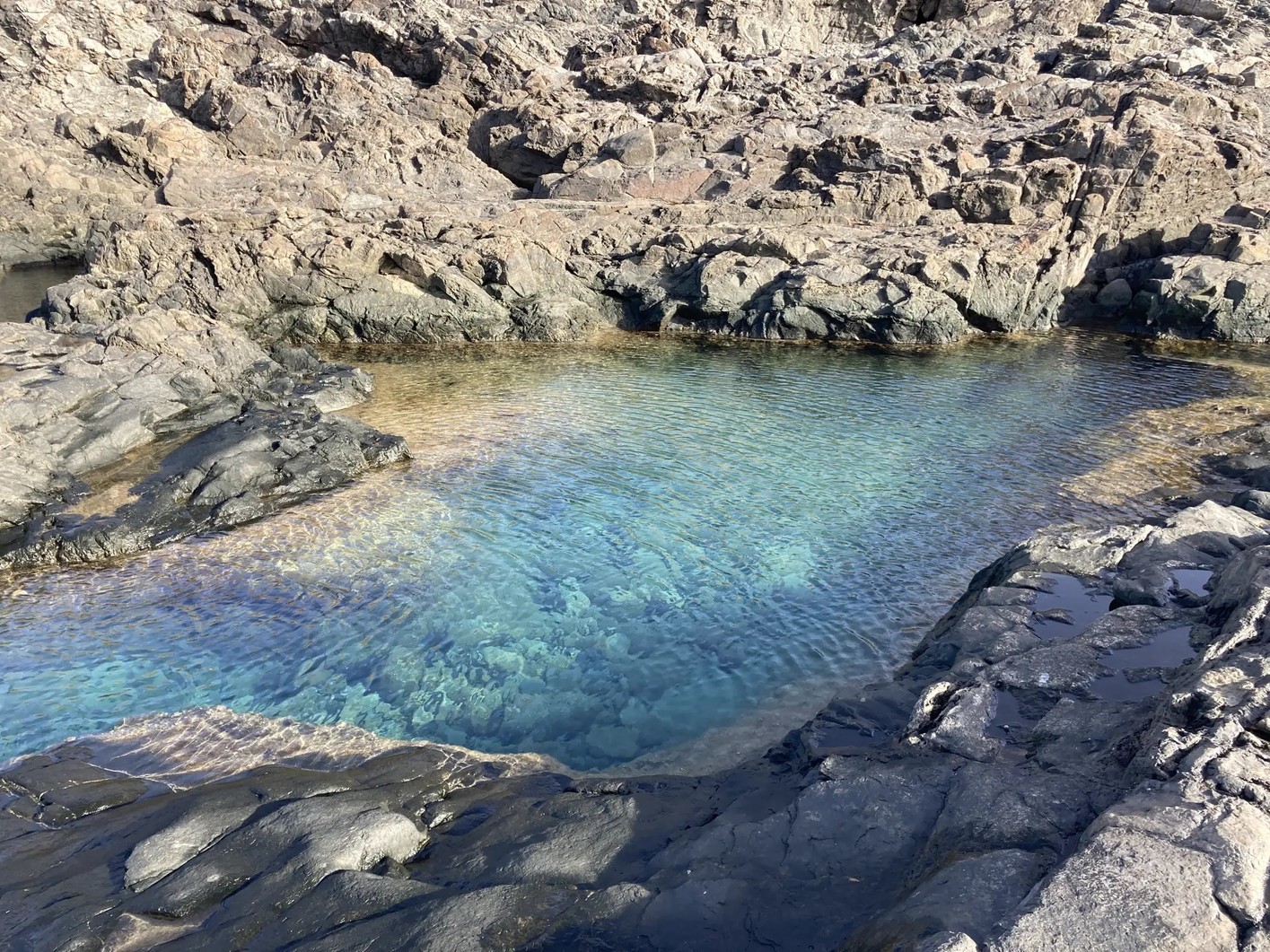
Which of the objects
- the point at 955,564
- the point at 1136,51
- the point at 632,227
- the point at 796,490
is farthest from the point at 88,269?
the point at 1136,51

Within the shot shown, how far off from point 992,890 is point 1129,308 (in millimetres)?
32243

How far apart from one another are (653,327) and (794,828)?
2648 cm

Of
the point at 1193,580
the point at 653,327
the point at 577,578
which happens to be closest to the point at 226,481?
the point at 577,578

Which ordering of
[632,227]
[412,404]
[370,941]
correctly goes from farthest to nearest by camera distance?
[632,227] < [412,404] < [370,941]

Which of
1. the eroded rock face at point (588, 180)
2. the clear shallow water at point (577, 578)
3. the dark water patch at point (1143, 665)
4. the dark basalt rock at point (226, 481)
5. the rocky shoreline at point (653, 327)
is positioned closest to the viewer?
the rocky shoreline at point (653, 327)

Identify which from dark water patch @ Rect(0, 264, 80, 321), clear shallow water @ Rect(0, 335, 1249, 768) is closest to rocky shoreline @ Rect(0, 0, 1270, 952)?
clear shallow water @ Rect(0, 335, 1249, 768)

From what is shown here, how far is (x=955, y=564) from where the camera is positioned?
1312 cm

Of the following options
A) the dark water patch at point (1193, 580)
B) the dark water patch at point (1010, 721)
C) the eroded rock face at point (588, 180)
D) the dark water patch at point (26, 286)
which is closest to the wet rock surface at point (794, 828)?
the dark water patch at point (1010, 721)

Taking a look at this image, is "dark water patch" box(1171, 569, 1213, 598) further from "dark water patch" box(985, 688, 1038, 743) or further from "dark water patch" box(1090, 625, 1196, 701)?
"dark water patch" box(985, 688, 1038, 743)

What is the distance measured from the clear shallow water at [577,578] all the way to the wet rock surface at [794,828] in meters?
1.29

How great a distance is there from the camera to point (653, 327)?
3106 centimetres

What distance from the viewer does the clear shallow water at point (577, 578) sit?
33.1ft

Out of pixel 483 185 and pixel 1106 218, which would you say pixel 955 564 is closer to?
pixel 1106 218

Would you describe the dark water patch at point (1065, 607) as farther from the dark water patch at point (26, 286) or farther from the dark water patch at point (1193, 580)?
the dark water patch at point (26, 286)
